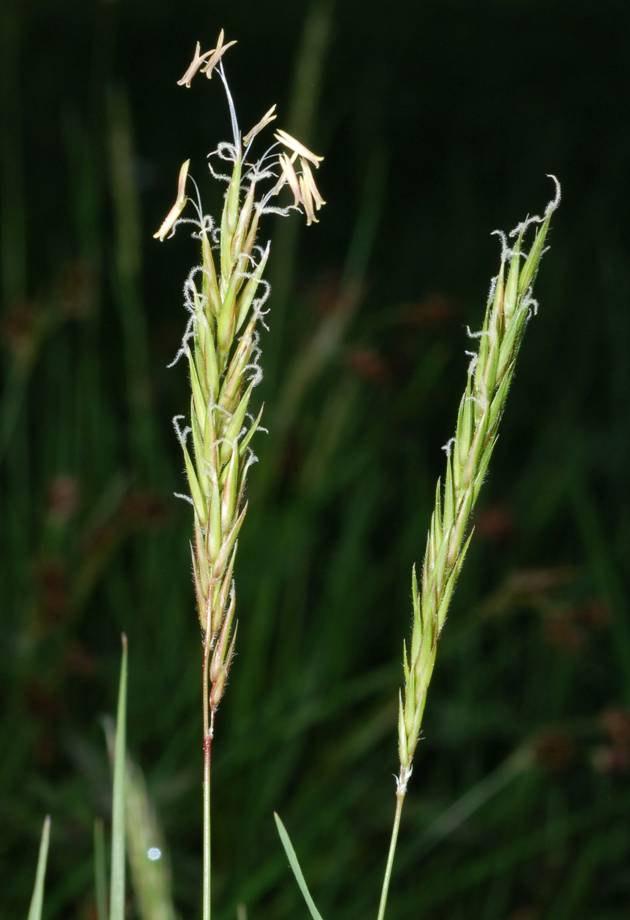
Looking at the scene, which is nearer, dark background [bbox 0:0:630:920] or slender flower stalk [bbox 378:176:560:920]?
slender flower stalk [bbox 378:176:560:920]

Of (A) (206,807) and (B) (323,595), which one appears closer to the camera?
(A) (206,807)

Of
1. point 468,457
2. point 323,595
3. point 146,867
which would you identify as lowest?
point 323,595

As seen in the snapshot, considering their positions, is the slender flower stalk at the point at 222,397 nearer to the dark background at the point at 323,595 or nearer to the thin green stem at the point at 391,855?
the thin green stem at the point at 391,855

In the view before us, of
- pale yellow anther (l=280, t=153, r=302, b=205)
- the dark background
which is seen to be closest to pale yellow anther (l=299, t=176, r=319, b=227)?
pale yellow anther (l=280, t=153, r=302, b=205)

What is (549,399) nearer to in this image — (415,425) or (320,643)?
(415,425)

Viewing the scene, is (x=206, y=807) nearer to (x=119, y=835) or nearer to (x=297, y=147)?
(x=119, y=835)

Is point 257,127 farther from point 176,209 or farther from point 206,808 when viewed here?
point 206,808

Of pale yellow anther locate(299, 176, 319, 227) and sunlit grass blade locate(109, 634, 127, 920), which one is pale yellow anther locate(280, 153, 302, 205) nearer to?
pale yellow anther locate(299, 176, 319, 227)

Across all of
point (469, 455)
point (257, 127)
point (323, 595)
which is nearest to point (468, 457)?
point (469, 455)

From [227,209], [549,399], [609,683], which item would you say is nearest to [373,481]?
[609,683]

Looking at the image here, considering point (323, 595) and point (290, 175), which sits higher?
point (290, 175)
